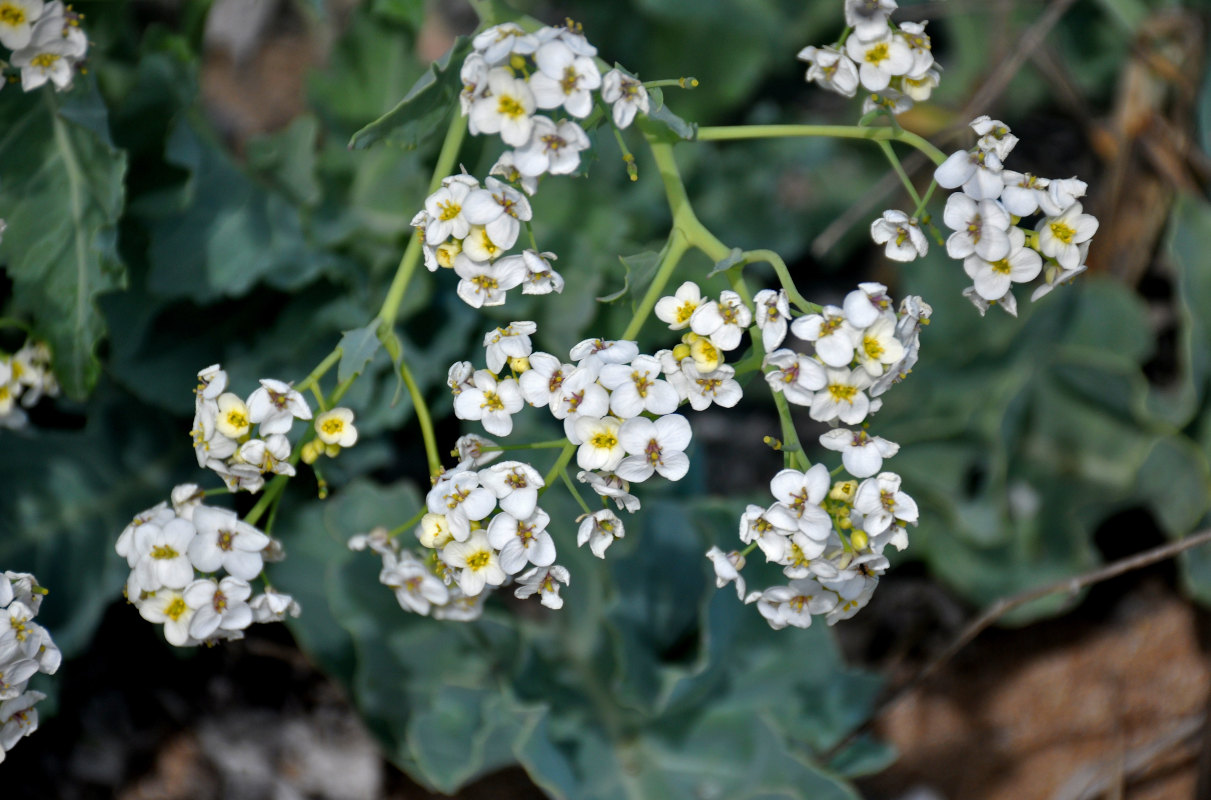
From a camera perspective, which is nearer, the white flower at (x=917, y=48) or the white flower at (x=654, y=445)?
the white flower at (x=654, y=445)

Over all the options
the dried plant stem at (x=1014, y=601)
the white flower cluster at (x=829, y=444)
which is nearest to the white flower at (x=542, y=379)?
the white flower cluster at (x=829, y=444)

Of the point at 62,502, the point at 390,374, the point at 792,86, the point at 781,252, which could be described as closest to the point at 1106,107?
the point at 792,86

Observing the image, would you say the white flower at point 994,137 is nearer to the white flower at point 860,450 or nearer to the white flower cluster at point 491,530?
the white flower at point 860,450

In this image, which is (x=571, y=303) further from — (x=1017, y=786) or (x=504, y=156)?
(x=1017, y=786)

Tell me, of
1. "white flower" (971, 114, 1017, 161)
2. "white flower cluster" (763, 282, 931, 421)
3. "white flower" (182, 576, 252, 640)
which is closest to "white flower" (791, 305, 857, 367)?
"white flower cluster" (763, 282, 931, 421)

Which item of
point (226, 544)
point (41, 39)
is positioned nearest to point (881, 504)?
point (226, 544)

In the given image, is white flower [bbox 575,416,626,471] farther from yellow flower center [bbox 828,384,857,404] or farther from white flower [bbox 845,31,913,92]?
white flower [bbox 845,31,913,92]
